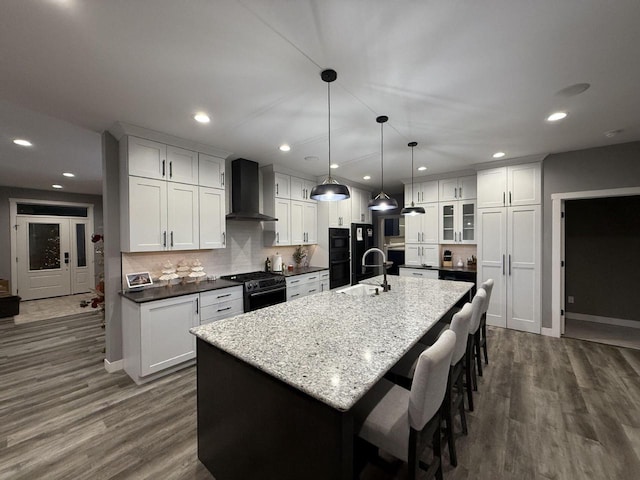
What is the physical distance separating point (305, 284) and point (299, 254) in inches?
31.1

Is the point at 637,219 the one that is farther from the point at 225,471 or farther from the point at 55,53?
the point at 55,53

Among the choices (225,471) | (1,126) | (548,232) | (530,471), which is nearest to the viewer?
(225,471)

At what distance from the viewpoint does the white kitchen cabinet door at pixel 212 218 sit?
352 cm

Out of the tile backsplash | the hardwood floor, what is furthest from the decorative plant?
the hardwood floor

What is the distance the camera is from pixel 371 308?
2.18 metres

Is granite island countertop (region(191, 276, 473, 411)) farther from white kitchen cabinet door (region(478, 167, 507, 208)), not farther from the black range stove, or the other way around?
white kitchen cabinet door (region(478, 167, 507, 208))

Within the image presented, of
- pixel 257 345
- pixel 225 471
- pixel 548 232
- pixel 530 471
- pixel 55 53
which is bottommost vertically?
pixel 530 471

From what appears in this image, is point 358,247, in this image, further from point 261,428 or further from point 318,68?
point 261,428

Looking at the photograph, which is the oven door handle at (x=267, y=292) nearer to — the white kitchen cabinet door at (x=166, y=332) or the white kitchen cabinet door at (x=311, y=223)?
the white kitchen cabinet door at (x=166, y=332)

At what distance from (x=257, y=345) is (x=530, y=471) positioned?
1.93m

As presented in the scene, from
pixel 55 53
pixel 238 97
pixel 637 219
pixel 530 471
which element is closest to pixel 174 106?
pixel 238 97

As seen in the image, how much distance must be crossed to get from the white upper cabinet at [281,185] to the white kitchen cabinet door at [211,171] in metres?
0.93

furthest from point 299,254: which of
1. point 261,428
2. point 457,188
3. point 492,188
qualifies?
point 261,428

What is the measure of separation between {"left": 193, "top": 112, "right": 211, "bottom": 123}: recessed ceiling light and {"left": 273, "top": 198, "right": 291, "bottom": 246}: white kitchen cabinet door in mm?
1866
